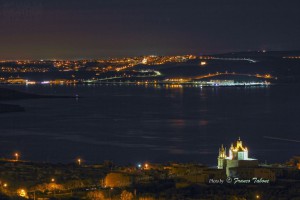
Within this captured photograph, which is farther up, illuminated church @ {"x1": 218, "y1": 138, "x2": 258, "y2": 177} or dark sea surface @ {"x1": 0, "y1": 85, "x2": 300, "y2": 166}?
illuminated church @ {"x1": 218, "y1": 138, "x2": 258, "y2": 177}

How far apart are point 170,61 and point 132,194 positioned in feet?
222

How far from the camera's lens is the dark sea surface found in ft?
50.4

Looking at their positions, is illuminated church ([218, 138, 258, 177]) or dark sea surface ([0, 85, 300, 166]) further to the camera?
dark sea surface ([0, 85, 300, 166])

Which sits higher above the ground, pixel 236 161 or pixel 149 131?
pixel 236 161

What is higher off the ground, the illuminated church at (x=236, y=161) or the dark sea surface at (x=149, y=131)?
the illuminated church at (x=236, y=161)

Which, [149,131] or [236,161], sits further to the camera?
[149,131]

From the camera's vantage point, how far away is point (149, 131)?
2062 cm

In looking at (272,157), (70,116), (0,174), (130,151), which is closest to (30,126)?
(70,116)

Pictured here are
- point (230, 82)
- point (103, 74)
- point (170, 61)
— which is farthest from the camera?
point (170, 61)

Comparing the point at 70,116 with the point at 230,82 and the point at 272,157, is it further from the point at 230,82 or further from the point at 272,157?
the point at 230,82

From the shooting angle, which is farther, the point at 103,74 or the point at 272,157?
the point at 103,74

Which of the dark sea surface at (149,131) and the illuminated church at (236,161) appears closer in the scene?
the illuminated church at (236,161)

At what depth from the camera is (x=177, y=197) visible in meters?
8.65

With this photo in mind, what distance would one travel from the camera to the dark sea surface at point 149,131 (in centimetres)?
1536
